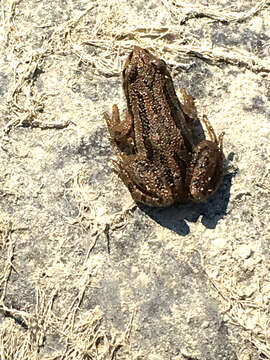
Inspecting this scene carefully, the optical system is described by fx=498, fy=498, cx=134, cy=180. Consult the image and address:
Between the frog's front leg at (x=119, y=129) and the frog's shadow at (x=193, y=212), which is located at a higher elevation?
the frog's front leg at (x=119, y=129)

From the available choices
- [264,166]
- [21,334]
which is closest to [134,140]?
[264,166]

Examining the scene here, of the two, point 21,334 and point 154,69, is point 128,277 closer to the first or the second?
point 21,334

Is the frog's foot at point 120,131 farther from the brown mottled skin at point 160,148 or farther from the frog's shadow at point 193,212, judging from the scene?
the frog's shadow at point 193,212

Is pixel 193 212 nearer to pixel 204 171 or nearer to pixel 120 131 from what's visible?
pixel 204 171

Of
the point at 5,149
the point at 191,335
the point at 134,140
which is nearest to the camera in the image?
the point at 191,335

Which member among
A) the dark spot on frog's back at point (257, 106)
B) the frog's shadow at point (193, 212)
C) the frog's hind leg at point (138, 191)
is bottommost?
the frog's shadow at point (193, 212)

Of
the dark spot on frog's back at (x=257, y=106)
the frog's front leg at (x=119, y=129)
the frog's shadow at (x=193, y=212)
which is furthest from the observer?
the dark spot on frog's back at (x=257, y=106)

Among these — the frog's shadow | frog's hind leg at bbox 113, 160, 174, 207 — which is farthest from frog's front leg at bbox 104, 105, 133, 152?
the frog's shadow

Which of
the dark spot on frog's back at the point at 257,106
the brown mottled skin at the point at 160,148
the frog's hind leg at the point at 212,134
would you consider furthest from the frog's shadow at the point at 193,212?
the dark spot on frog's back at the point at 257,106
